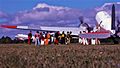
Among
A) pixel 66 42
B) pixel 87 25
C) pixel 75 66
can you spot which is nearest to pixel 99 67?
pixel 75 66

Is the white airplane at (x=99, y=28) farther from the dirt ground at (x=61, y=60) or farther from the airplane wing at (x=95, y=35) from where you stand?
the dirt ground at (x=61, y=60)

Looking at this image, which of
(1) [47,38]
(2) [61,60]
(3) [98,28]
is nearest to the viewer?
(2) [61,60]

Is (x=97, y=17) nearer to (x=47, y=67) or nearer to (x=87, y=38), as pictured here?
(x=87, y=38)

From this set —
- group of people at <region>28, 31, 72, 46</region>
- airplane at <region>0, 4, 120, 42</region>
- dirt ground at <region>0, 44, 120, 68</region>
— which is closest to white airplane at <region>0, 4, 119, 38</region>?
airplane at <region>0, 4, 120, 42</region>

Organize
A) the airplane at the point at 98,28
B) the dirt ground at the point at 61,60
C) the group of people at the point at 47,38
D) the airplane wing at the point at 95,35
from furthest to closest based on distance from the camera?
the airplane at the point at 98,28, the airplane wing at the point at 95,35, the group of people at the point at 47,38, the dirt ground at the point at 61,60

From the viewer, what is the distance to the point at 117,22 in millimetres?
62250

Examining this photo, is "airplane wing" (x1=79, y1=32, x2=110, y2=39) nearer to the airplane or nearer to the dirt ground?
the airplane

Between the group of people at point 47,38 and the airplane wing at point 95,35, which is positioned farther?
the airplane wing at point 95,35

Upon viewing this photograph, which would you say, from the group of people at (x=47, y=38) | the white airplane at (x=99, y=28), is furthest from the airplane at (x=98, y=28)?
the group of people at (x=47, y=38)

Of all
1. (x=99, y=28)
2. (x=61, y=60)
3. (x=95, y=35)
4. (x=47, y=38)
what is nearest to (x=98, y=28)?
(x=99, y=28)

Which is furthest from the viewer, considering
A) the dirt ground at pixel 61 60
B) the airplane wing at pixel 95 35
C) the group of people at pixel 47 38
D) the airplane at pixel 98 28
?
the airplane at pixel 98 28

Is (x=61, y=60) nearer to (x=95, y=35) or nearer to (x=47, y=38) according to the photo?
(x=47, y=38)

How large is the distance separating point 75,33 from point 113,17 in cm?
781

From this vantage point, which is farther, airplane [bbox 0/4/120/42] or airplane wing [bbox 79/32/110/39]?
airplane [bbox 0/4/120/42]
